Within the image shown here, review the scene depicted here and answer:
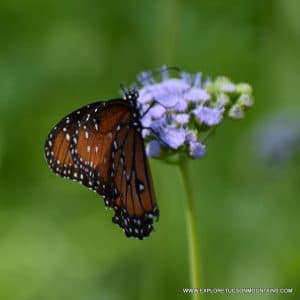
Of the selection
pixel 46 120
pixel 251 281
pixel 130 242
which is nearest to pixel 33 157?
pixel 46 120

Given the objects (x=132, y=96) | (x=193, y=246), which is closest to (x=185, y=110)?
(x=132, y=96)

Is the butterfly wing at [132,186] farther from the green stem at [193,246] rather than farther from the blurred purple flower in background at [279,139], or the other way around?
the blurred purple flower in background at [279,139]

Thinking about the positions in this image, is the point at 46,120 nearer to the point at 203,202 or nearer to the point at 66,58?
the point at 66,58

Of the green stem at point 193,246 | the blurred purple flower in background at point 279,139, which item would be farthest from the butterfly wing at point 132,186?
the blurred purple flower in background at point 279,139

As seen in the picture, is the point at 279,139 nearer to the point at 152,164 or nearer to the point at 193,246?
the point at 152,164

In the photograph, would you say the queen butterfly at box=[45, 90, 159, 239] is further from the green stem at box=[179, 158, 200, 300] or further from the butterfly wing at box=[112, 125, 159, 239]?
the green stem at box=[179, 158, 200, 300]

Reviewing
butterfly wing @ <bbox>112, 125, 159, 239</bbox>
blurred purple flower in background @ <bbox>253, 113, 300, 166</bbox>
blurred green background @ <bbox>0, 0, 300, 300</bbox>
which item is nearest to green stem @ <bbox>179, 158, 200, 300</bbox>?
butterfly wing @ <bbox>112, 125, 159, 239</bbox>
